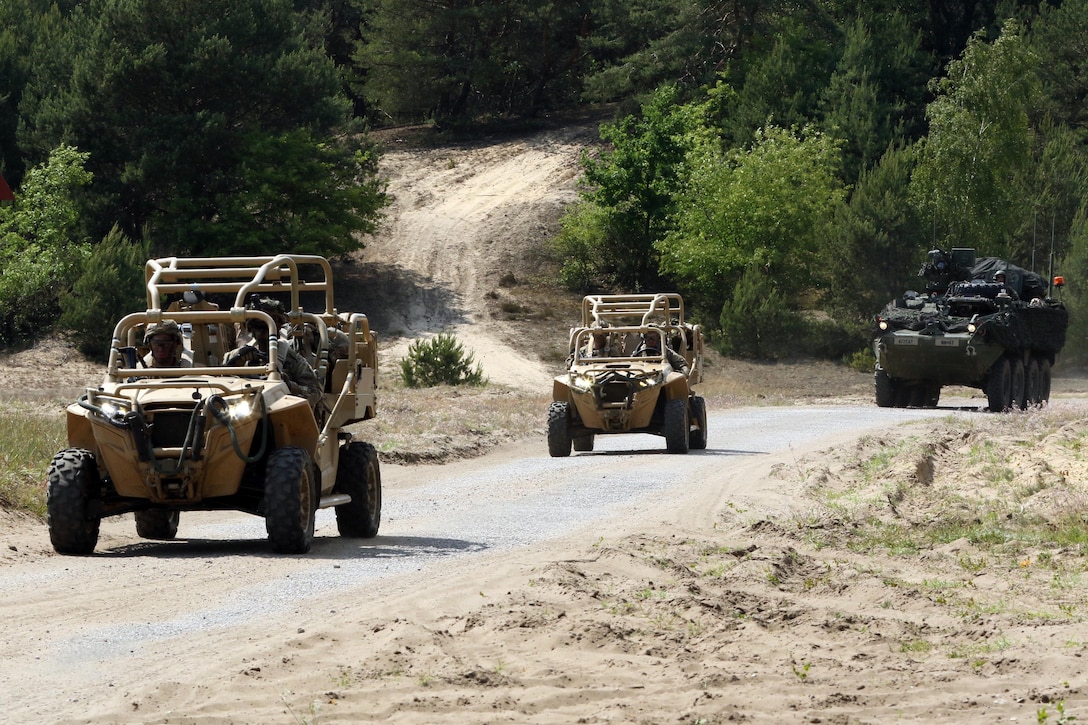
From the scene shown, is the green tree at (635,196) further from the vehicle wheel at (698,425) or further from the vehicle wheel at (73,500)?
the vehicle wheel at (73,500)

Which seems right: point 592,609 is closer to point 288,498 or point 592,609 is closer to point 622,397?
point 288,498

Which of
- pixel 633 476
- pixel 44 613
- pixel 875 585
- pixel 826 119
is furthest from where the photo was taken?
pixel 826 119

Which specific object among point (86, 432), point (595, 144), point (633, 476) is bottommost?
point (633, 476)

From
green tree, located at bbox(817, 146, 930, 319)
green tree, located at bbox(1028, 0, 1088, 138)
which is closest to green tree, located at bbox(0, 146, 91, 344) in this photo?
green tree, located at bbox(817, 146, 930, 319)

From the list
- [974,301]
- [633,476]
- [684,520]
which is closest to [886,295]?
[974,301]

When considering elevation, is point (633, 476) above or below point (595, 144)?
below

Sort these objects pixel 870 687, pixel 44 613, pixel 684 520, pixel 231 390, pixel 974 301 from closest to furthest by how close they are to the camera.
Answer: pixel 870 687 → pixel 44 613 → pixel 231 390 → pixel 684 520 → pixel 974 301

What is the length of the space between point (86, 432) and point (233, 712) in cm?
Result: 550

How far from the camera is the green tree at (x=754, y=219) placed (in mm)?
54219

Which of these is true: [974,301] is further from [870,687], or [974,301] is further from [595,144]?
[595,144]

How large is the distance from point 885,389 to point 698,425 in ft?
39.0

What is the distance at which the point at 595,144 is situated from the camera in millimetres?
69000

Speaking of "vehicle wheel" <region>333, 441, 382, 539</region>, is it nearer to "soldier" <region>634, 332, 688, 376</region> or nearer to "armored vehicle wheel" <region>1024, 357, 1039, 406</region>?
"soldier" <region>634, 332, 688, 376</region>

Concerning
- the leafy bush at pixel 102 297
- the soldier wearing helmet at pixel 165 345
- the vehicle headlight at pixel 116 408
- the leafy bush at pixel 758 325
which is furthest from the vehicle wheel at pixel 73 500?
the leafy bush at pixel 758 325
